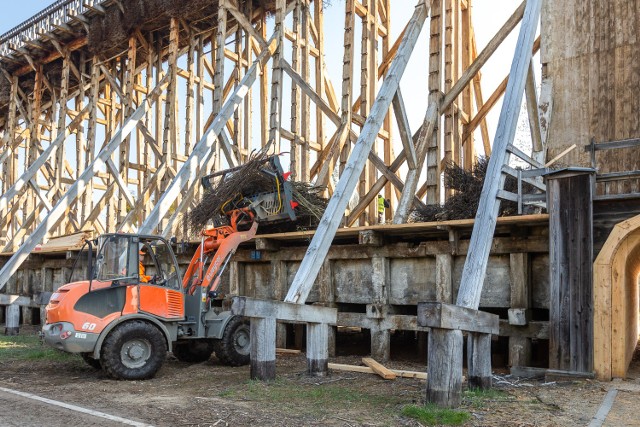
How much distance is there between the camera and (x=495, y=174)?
7.68 metres

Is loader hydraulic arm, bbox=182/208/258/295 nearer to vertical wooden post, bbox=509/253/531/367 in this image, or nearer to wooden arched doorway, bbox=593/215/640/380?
vertical wooden post, bbox=509/253/531/367

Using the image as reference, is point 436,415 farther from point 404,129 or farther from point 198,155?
point 198,155

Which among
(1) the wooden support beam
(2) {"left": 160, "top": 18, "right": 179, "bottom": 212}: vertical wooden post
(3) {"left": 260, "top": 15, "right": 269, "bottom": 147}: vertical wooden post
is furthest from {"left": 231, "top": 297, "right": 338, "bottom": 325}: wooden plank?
(2) {"left": 160, "top": 18, "right": 179, "bottom": 212}: vertical wooden post

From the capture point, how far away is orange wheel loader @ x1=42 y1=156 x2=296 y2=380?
318 inches

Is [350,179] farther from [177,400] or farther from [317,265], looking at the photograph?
[177,400]

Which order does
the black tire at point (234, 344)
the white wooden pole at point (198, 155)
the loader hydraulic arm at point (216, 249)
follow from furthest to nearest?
the white wooden pole at point (198, 155) → the loader hydraulic arm at point (216, 249) → the black tire at point (234, 344)

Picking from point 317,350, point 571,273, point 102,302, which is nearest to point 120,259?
point 102,302

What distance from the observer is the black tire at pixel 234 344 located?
30.3 feet

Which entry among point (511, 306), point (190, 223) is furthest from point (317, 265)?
point (190, 223)

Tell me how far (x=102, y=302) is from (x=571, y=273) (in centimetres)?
589

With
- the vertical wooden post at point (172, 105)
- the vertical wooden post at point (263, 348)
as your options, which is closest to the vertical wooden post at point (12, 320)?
the vertical wooden post at point (172, 105)

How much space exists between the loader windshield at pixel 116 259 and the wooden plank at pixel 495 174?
14.6ft

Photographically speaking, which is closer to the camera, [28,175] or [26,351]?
[26,351]

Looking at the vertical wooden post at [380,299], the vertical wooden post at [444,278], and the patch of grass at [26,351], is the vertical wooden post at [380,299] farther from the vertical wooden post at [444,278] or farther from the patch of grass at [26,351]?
the patch of grass at [26,351]
